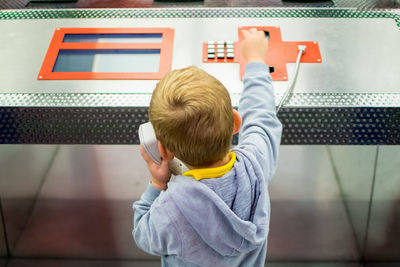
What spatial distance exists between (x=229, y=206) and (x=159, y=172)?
181mm

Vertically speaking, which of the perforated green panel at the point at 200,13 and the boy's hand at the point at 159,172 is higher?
the perforated green panel at the point at 200,13

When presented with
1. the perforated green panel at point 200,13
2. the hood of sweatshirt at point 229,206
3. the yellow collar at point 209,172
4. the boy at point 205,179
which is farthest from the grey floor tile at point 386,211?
the yellow collar at point 209,172

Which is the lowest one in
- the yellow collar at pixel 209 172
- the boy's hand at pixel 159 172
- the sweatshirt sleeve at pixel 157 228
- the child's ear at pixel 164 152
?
the sweatshirt sleeve at pixel 157 228

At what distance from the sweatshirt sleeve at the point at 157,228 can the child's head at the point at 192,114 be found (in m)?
0.14

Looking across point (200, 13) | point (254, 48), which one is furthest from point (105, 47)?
point (254, 48)

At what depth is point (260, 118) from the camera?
1.17 meters

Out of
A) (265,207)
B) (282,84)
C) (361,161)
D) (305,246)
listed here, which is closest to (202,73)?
(265,207)

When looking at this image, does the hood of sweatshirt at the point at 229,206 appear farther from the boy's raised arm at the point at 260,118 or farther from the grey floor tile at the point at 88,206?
the grey floor tile at the point at 88,206

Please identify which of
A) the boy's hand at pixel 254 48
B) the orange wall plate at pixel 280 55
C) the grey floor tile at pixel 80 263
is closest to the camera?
the boy's hand at pixel 254 48

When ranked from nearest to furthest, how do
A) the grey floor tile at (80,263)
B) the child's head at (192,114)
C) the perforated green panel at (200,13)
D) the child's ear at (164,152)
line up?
the child's head at (192,114) < the child's ear at (164,152) < the perforated green panel at (200,13) < the grey floor tile at (80,263)

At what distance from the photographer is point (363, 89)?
61.1 inches

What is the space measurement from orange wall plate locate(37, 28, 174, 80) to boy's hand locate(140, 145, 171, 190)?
56cm

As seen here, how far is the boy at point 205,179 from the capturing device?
915 mm

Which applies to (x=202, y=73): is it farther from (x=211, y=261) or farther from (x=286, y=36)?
(x=286, y=36)
